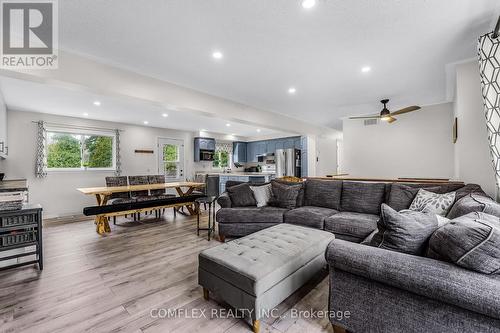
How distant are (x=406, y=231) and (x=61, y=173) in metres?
6.97

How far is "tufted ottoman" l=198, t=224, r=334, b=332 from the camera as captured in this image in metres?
1.60

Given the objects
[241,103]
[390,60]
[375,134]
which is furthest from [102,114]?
[375,134]

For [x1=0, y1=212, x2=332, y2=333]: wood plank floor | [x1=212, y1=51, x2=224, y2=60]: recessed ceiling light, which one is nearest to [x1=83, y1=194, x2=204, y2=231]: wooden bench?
[x1=0, y1=212, x2=332, y2=333]: wood plank floor

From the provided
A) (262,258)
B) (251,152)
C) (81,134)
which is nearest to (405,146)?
(262,258)

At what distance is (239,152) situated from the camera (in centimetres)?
922

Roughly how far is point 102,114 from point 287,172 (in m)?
5.43

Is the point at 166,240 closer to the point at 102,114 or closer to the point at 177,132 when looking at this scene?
the point at 102,114

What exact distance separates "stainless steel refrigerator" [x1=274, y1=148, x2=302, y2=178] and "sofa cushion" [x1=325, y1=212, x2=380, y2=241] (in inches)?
164

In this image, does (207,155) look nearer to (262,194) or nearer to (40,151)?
(40,151)

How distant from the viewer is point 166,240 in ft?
11.7

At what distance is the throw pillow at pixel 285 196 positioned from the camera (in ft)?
12.0

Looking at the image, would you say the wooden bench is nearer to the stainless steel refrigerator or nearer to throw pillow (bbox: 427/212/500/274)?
the stainless steel refrigerator

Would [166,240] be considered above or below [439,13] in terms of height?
below

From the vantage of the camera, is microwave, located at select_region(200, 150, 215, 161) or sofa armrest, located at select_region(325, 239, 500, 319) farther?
microwave, located at select_region(200, 150, 215, 161)
